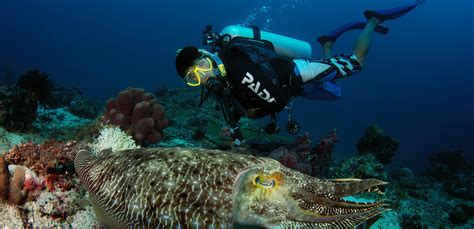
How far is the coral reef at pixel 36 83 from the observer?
32.6ft

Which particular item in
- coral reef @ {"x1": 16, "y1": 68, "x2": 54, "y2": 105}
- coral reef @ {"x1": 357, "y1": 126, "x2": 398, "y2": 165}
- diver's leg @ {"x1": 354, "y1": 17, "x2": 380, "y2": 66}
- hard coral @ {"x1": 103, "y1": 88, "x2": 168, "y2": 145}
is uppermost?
diver's leg @ {"x1": 354, "y1": 17, "x2": 380, "y2": 66}

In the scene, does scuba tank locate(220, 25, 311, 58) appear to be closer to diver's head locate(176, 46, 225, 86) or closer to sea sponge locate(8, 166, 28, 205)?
diver's head locate(176, 46, 225, 86)

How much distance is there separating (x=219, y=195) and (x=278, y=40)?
6635mm

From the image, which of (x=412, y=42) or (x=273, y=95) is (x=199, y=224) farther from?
(x=412, y=42)

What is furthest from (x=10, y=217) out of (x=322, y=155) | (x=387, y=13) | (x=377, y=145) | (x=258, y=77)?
(x=377, y=145)

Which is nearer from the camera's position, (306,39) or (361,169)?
(361,169)

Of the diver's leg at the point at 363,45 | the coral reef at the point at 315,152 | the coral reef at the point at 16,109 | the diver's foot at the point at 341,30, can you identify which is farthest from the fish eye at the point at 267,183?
the diver's foot at the point at 341,30

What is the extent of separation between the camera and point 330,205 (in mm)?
2689

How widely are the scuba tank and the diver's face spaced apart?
2171 millimetres

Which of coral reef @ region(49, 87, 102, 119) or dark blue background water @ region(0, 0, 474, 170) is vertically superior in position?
dark blue background water @ region(0, 0, 474, 170)

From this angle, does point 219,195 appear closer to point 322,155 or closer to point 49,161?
point 49,161

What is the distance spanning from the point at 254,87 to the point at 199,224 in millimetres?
4096

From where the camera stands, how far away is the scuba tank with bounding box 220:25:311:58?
26.3ft

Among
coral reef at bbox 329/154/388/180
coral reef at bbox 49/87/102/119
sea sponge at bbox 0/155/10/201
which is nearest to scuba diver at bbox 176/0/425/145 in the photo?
coral reef at bbox 329/154/388/180
